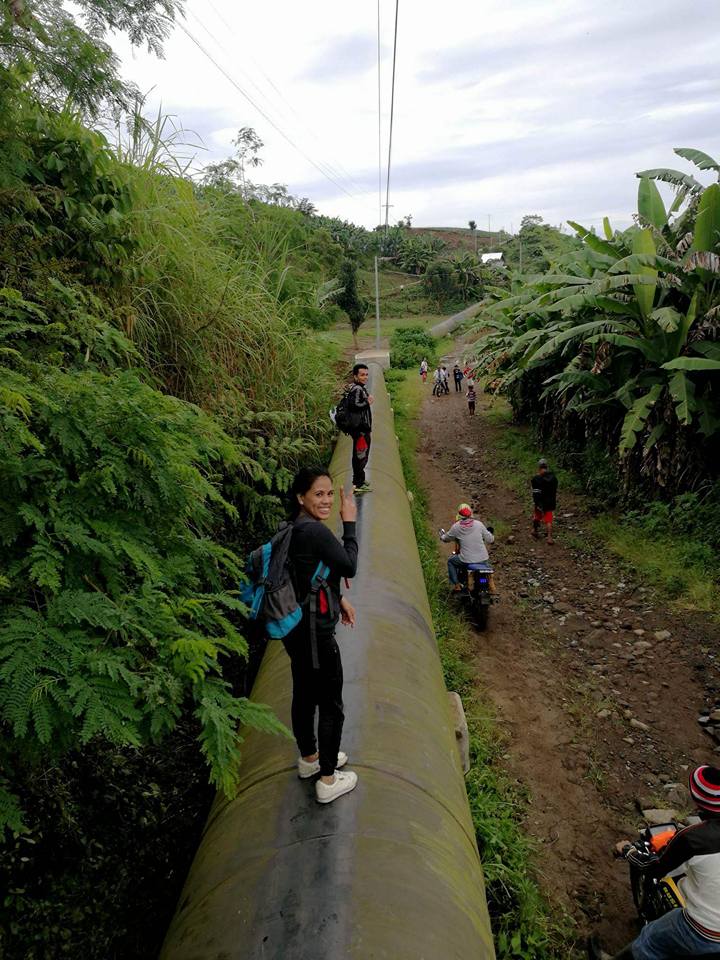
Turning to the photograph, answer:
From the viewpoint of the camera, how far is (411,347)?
98.5 ft

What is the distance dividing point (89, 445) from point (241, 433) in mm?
3076

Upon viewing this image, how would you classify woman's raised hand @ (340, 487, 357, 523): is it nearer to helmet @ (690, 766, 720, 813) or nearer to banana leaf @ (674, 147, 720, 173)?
helmet @ (690, 766, 720, 813)

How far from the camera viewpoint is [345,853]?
2129 millimetres

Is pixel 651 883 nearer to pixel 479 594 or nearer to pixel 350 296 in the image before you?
pixel 479 594

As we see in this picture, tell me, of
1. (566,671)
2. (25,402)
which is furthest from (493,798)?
(25,402)

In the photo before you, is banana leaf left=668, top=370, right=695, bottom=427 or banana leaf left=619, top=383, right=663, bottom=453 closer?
banana leaf left=668, top=370, right=695, bottom=427

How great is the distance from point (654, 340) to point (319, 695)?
25.8 feet

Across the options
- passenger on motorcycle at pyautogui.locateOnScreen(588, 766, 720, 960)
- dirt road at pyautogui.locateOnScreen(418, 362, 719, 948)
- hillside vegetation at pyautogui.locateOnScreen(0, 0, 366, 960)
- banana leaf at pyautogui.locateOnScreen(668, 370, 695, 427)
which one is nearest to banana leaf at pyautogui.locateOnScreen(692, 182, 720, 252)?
banana leaf at pyautogui.locateOnScreen(668, 370, 695, 427)

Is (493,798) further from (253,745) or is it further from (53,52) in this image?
(53,52)

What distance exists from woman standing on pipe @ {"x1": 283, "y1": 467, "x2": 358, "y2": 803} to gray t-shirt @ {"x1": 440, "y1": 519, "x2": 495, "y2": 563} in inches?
164

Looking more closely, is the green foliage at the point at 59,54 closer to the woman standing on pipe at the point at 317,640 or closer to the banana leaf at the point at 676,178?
the woman standing on pipe at the point at 317,640

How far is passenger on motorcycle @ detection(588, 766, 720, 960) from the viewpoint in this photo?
2615mm

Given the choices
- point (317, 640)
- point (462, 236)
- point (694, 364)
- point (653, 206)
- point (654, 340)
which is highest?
point (462, 236)

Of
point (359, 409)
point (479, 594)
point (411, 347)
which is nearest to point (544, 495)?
point (479, 594)
